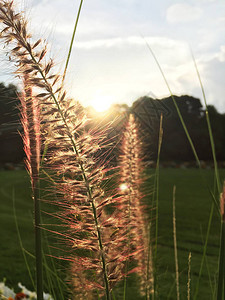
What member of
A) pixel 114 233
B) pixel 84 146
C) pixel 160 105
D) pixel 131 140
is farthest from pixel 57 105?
pixel 160 105

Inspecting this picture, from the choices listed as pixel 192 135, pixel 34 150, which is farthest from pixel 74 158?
pixel 192 135

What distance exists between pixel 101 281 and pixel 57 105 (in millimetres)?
416

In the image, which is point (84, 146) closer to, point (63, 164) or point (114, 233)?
point (63, 164)

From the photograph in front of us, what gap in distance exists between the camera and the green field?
137 inches

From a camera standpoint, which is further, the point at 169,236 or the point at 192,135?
the point at 192,135

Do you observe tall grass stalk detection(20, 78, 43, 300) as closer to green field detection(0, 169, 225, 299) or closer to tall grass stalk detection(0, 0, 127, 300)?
tall grass stalk detection(0, 0, 127, 300)

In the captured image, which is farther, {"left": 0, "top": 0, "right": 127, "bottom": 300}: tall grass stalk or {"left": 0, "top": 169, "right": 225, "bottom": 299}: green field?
{"left": 0, "top": 169, "right": 225, "bottom": 299}: green field

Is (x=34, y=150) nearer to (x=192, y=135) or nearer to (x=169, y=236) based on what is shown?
(x=169, y=236)

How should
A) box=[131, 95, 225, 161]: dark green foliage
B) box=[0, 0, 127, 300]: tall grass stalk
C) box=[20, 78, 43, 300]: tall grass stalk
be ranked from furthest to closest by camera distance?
box=[131, 95, 225, 161]: dark green foliage < box=[20, 78, 43, 300]: tall grass stalk < box=[0, 0, 127, 300]: tall grass stalk

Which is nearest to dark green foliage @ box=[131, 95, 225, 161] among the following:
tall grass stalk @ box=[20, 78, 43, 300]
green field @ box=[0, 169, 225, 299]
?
green field @ box=[0, 169, 225, 299]

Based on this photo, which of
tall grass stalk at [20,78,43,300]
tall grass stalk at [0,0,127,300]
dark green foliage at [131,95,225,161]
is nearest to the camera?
tall grass stalk at [0,0,127,300]

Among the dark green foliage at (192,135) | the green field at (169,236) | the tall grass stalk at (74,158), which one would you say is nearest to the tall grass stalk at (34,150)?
the tall grass stalk at (74,158)

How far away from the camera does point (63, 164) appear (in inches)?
29.8

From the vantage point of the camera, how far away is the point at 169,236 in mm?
5859
